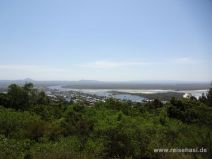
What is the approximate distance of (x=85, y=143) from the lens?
722 centimetres

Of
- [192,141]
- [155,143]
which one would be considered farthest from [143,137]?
[192,141]

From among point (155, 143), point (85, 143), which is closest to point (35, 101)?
point (85, 143)

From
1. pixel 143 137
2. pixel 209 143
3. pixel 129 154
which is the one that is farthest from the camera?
pixel 143 137

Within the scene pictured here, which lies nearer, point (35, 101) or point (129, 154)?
point (129, 154)

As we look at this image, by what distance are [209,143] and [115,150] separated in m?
1.80

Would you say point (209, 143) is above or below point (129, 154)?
above

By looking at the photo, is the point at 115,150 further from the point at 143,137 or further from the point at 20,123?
the point at 20,123

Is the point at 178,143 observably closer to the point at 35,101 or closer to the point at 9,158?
the point at 9,158

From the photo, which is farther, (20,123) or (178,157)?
(20,123)

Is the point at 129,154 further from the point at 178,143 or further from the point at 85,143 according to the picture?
the point at 85,143

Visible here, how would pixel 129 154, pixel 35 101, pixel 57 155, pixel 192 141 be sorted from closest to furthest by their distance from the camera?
1. pixel 57 155
2. pixel 192 141
3. pixel 129 154
4. pixel 35 101

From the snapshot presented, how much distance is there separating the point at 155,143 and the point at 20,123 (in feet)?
21.6

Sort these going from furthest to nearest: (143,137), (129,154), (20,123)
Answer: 1. (20,123)
2. (143,137)
3. (129,154)

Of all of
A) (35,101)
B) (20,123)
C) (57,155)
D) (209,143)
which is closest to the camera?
(57,155)
